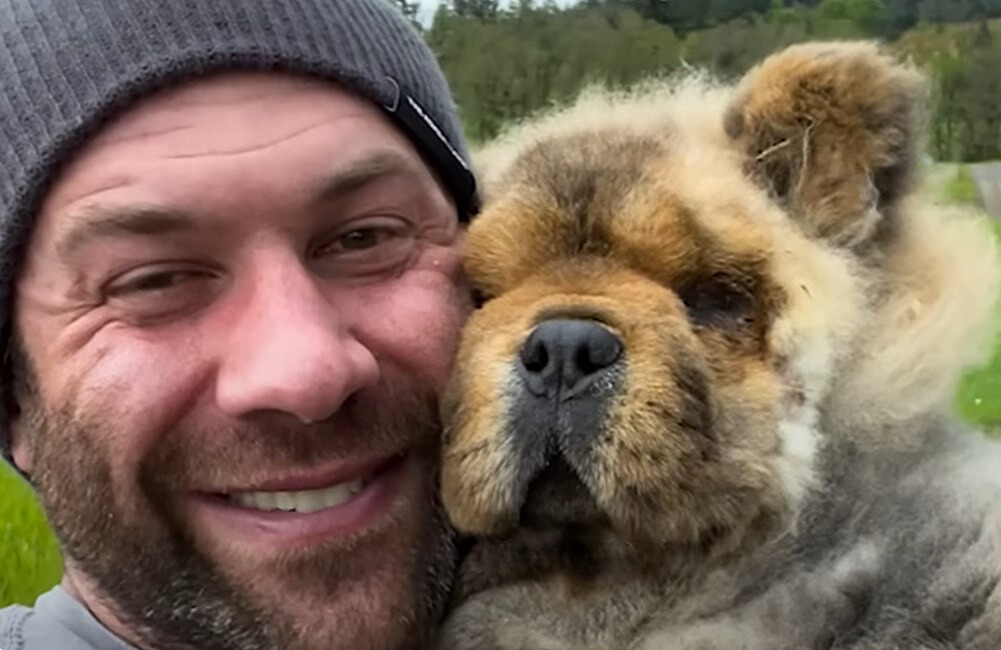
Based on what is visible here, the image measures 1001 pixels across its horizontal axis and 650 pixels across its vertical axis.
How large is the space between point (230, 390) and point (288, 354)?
5.6 inches

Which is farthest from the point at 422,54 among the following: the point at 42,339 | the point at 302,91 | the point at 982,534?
the point at 982,534

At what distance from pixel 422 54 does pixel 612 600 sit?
159 centimetres

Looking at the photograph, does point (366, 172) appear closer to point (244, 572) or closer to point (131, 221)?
point (131, 221)

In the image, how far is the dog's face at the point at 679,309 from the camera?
256cm

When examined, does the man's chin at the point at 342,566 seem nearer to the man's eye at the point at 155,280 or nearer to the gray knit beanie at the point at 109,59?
the man's eye at the point at 155,280

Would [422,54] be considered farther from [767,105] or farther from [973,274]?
[973,274]

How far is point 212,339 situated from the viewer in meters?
2.79

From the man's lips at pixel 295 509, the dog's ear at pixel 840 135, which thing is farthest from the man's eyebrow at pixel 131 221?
the dog's ear at pixel 840 135

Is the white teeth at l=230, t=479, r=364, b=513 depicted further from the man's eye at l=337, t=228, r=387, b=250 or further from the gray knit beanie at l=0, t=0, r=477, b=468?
the gray knit beanie at l=0, t=0, r=477, b=468

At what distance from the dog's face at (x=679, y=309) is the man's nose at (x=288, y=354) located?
256 millimetres

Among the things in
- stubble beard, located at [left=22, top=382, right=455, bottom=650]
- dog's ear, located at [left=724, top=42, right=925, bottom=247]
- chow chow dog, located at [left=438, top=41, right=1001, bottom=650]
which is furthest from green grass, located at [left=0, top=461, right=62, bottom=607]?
dog's ear, located at [left=724, top=42, right=925, bottom=247]

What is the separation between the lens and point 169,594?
9.31 ft

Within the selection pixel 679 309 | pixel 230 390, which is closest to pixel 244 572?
pixel 230 390

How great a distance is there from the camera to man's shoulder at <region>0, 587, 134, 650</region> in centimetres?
290
